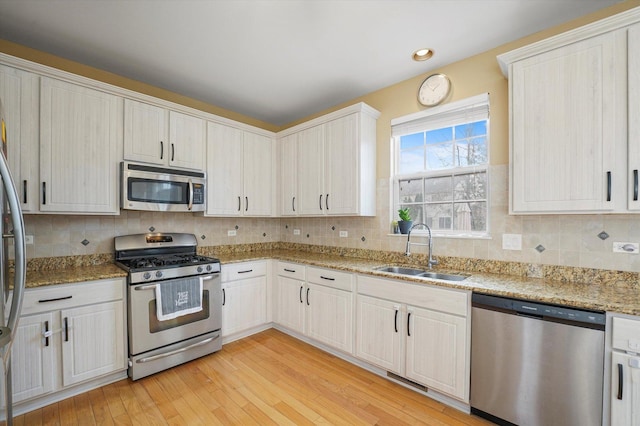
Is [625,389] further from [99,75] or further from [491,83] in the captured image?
[99,75]

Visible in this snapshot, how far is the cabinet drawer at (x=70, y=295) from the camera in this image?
1.93 metres

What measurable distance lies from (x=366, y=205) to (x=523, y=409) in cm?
196

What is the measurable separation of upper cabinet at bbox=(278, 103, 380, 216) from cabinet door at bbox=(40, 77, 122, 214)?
1845mm

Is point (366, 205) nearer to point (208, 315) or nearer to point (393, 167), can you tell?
point (393, 167)

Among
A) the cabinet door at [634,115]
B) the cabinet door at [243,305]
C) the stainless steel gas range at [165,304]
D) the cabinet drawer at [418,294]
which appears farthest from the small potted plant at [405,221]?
the stainless steel gas range at [165,304]

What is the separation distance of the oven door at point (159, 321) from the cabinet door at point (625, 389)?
9.54ft

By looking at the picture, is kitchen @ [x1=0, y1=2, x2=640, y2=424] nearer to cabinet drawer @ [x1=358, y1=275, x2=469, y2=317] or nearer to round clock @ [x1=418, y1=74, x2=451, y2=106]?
round clock @ [x1=418, y1=74, x2=451, y2=106]

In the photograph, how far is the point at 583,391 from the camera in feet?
5.04

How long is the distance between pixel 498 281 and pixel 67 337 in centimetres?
317

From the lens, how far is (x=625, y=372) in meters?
1.43

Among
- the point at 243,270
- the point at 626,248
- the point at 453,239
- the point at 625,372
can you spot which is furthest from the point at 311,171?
the point at 625,372

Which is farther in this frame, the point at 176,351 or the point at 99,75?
the point at 99,75

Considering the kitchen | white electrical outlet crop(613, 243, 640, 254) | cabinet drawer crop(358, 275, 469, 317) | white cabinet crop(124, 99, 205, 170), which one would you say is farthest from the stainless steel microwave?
white electrical outlet crop(613, 243, 640, 254)

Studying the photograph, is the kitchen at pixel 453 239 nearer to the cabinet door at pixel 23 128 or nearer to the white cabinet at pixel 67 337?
the cabinet door at pixel 23 128
